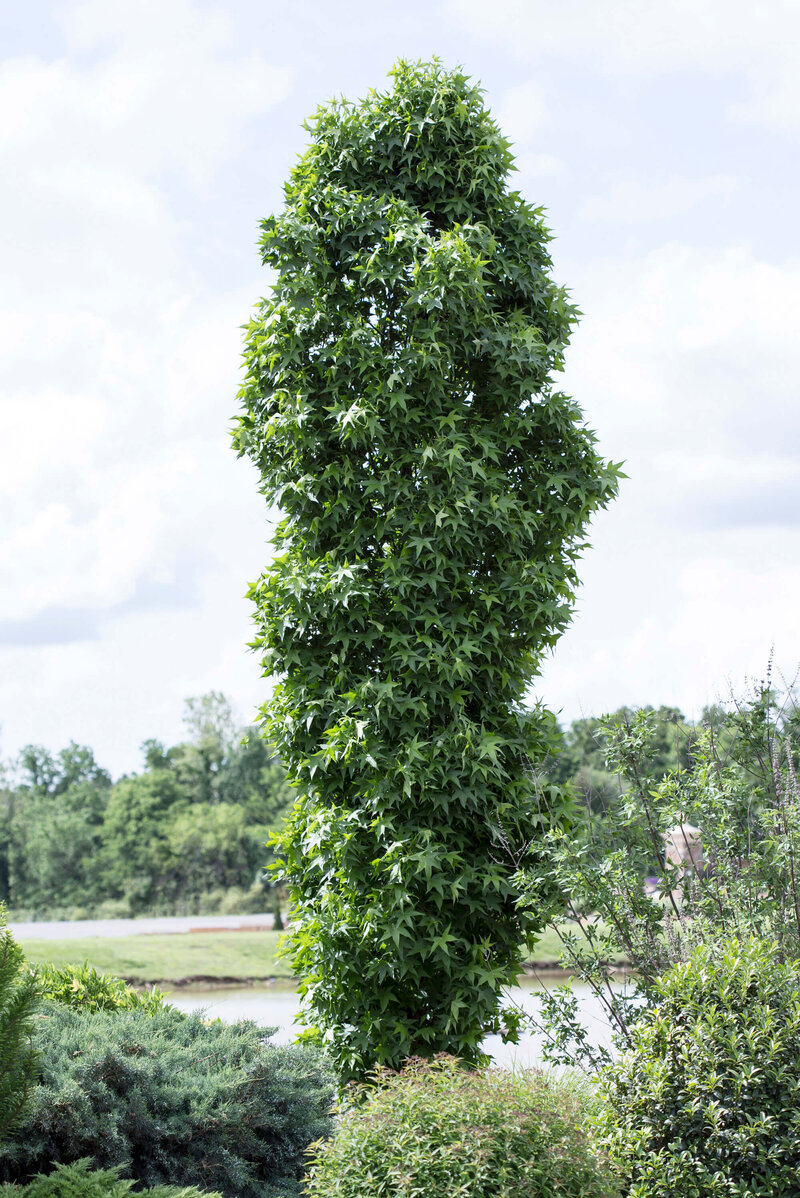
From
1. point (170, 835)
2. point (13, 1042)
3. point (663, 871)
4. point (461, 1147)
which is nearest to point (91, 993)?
point (13, 1042)

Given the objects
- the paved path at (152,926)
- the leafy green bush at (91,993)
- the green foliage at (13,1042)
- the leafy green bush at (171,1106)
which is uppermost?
the green foliage at (13,1042)

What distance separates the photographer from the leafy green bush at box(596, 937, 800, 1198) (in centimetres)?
425

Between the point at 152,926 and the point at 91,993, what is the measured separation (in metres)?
25.3

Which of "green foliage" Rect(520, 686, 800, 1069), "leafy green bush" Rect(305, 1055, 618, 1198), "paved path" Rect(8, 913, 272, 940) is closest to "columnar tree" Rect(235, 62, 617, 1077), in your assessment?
"green foliage" Rect(520, 686, 800, 1069)

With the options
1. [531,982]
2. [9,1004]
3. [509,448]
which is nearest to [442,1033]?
[9,1004]

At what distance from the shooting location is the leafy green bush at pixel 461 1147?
12.1 ft

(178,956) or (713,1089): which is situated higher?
(713,1089)

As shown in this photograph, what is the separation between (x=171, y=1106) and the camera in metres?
5.19

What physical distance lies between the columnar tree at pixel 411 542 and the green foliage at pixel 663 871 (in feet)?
1.34

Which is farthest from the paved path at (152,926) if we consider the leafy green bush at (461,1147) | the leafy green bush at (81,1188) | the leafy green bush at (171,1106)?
the leafy green bush at (461,1147)

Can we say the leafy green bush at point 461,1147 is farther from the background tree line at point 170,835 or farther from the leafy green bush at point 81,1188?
the background tree line at point 170,835

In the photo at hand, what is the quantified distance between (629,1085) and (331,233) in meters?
5.59

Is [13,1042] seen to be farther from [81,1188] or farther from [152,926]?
[152,926]

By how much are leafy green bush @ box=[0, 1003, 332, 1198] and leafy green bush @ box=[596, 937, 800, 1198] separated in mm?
1948
